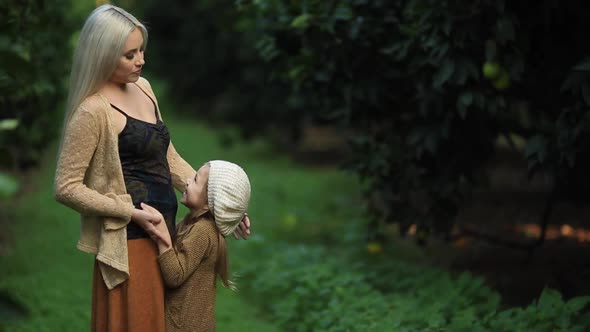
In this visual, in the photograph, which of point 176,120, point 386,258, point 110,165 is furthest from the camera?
point 176,120

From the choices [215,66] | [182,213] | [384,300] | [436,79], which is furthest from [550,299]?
[215,66]

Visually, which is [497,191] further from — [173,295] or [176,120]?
[176,120]

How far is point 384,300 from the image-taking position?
466 centimetres

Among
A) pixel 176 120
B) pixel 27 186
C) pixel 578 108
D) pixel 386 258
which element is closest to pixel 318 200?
pixel 386 258

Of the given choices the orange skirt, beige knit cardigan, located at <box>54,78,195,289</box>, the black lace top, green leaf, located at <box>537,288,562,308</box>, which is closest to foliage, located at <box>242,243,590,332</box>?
green leaf, located at <box>537,288,562,308</box>

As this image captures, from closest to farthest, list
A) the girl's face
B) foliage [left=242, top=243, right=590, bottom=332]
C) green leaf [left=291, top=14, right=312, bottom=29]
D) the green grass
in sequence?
the girl's face, foliage [left=242, top=243, right=590, bottom=332], green leaf [left=291, top=14, right=312, bottom=29], the green grass

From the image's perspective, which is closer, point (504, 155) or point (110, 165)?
point (110, 165)

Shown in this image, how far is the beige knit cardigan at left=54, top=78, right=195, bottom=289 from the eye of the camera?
9.93 feet

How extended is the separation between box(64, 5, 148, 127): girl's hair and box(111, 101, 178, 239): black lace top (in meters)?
0.14

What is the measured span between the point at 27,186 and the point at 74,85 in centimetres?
759

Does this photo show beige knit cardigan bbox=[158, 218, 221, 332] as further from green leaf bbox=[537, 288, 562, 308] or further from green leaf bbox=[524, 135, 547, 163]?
green leaf bbox=[524, 135, 547, 163]

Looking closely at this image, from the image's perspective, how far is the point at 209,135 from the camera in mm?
14852

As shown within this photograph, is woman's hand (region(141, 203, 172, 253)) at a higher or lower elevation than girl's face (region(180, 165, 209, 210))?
lower

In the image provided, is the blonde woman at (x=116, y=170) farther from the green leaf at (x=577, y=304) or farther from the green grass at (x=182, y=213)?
the green leaf at (x=577, y=304)
